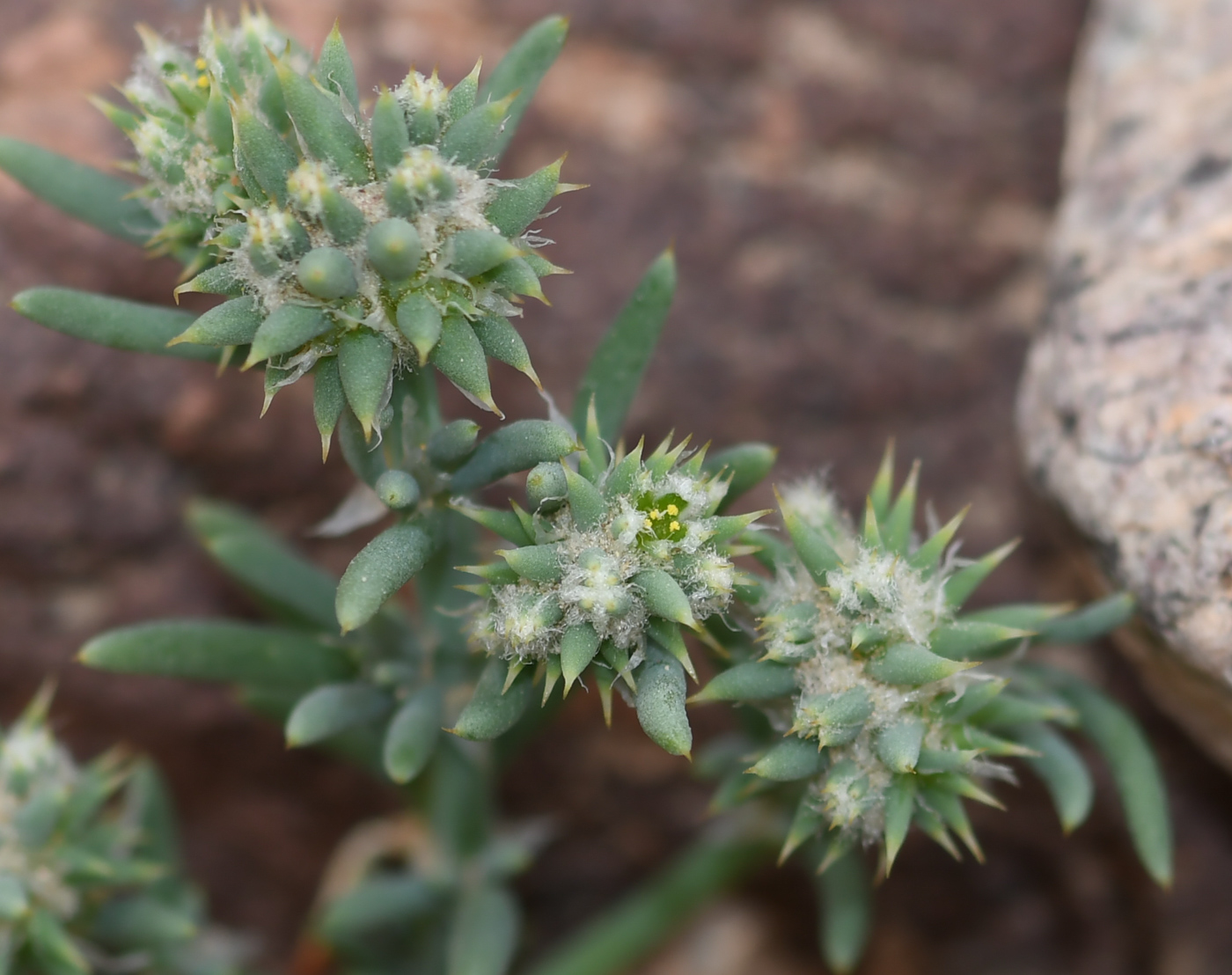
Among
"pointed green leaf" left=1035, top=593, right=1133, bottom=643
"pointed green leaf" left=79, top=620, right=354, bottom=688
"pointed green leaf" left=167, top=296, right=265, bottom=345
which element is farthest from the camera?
"pointed green leaf" left=1035, top=593, right=1133, bottom=643

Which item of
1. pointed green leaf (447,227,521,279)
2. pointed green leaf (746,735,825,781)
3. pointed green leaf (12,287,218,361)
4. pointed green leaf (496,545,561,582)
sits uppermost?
pointed green leaf (447,227,521,279)

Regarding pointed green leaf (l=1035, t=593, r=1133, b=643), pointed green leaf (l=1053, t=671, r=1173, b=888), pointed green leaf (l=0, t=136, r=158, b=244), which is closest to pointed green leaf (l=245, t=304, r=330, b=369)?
pointed green leaf (l=0, t=136, r=158, b=244)

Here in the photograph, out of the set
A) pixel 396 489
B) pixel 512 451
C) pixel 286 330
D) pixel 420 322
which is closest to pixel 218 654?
pixel 396 489

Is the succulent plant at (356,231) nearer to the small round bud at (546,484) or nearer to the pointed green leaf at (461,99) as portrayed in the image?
the pointed green leaf at (461,99)

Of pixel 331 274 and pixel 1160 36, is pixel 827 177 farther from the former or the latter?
pixel 331 274

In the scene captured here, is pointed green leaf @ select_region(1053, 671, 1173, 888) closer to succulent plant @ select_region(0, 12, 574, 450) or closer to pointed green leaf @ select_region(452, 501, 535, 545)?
pointed green leaf @ select_region(452, 501, 535, 545)

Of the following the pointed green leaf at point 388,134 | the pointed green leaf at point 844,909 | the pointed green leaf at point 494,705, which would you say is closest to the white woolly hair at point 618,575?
the pointed green leaf at point 494,705
